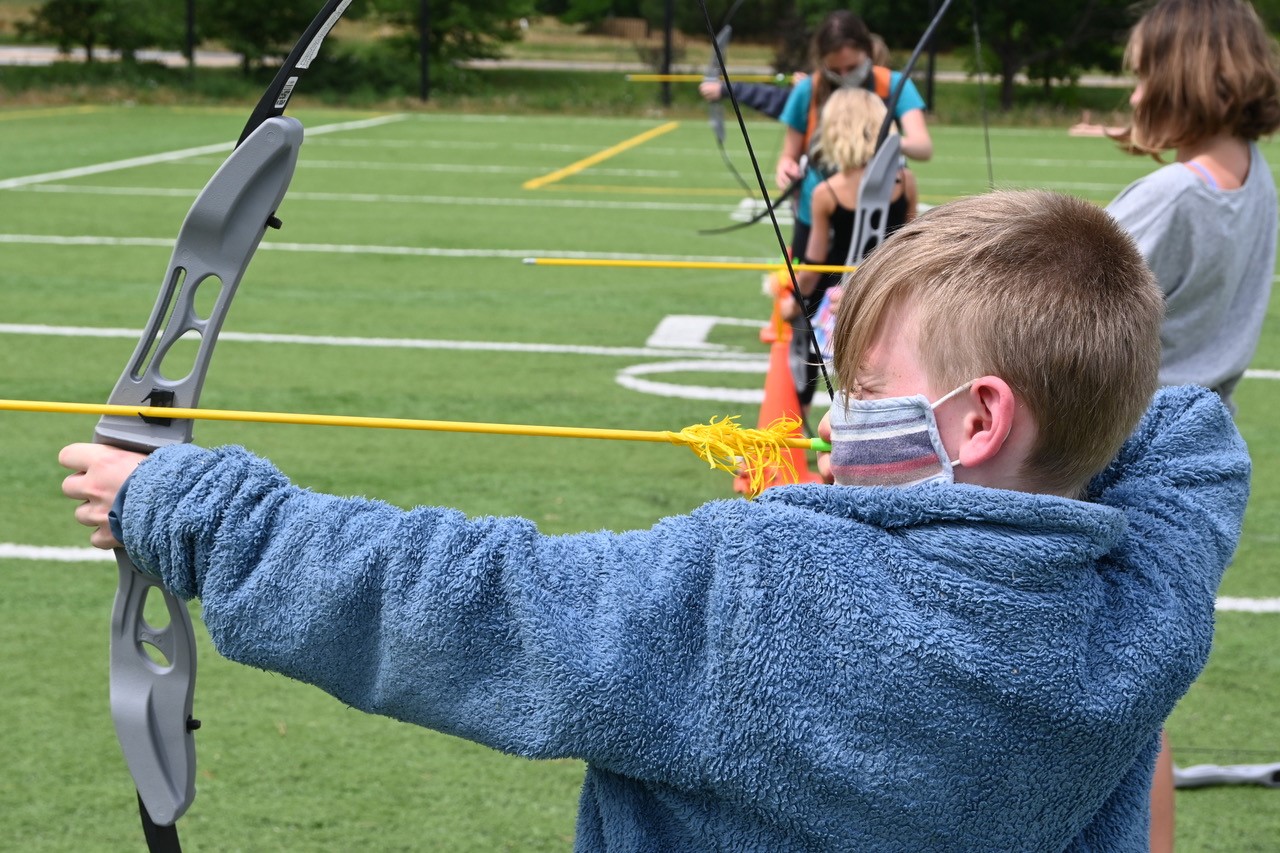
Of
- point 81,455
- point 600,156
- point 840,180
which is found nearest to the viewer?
point 81,455

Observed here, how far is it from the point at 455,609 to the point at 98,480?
383 mm

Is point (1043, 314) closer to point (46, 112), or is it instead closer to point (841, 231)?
point (841, 231)

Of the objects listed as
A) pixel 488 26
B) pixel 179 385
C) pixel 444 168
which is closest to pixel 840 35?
pixel 179 385

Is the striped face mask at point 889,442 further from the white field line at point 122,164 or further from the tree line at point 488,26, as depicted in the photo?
the tree line at point 488,26

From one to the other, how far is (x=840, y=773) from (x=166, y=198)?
12.1 m

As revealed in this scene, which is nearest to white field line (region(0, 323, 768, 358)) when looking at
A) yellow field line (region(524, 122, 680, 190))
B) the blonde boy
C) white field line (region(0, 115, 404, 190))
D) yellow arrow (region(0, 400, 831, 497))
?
yellow arrow (region(0, 400, 831, 497))

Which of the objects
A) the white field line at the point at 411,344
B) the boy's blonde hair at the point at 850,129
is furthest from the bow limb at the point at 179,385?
the white field line at the point at 411,344

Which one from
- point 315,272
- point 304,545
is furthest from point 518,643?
point 315,272

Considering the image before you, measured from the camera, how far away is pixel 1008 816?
1210 millimetres

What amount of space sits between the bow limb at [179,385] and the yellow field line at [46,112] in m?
19.4

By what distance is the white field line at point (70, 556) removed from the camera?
13.9 feet

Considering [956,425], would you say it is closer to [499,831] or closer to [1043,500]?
[1043,500]

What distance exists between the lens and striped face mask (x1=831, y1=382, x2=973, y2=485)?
1.24 metres

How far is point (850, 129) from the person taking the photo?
18.2 ft
